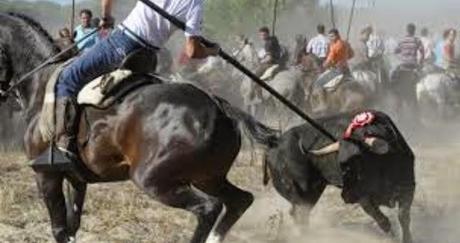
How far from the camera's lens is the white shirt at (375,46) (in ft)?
73.4

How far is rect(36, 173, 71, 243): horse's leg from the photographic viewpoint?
7719 mm

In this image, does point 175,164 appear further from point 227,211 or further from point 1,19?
point 1,19

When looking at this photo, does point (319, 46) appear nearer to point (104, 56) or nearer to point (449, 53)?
point (449, 53)

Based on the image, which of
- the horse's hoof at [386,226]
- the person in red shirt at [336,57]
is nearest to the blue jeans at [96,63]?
the horse's hoof at [386,226]

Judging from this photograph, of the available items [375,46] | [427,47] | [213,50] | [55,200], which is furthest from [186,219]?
[427,47]

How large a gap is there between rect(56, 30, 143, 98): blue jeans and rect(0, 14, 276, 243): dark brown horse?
11.2 inches

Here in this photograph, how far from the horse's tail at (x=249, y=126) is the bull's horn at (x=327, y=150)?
165 centimetres

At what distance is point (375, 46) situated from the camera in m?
22.5

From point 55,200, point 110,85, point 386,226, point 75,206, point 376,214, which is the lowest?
point 386,226

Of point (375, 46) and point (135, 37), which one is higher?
point (135, 37)

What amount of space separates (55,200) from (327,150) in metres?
2.79

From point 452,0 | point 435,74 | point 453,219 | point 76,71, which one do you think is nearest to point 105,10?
point 76,71

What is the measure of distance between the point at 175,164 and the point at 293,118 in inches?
421

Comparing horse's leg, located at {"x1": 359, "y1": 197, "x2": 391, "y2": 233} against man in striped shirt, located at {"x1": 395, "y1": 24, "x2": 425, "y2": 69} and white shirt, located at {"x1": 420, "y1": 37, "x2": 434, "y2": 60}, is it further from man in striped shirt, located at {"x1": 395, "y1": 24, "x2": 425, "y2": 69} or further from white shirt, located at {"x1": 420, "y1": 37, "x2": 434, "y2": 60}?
white shirt, located at {"x1": 420, "y1": 37, "x2": 434, "y2": 60}
